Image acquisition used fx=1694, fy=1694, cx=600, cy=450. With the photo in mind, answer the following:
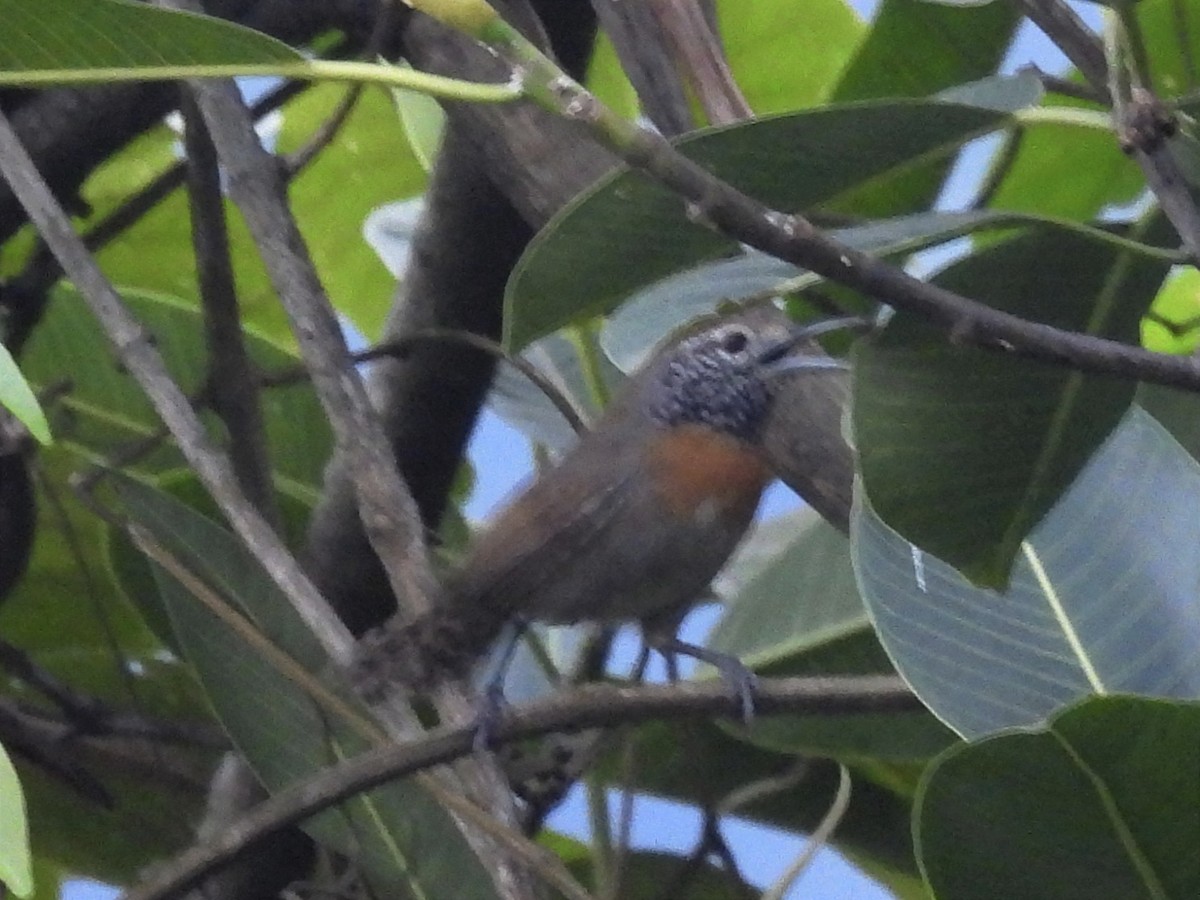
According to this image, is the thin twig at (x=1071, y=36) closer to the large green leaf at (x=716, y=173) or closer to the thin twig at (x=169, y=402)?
the large green leaf at (x=716, y=173)

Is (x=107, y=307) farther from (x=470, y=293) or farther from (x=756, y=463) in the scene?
(x=756, y=463)

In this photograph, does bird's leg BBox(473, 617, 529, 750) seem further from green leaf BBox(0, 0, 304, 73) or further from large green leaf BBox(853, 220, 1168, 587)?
green leaf BBox(0, 0, 304, 73)

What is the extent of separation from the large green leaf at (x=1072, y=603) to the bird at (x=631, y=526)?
23 cm

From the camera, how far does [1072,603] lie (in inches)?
46.9

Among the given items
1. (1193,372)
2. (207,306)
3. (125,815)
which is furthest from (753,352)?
(1193,372)

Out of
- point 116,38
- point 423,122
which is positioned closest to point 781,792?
point 423,122

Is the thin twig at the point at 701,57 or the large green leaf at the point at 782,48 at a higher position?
the large green leaf at the point at 782,48

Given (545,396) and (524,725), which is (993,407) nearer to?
(524,725)

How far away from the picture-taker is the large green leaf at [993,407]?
38.6 inches

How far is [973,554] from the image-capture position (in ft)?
3.46

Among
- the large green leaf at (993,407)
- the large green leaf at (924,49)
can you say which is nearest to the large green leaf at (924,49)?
the large green leaf at (924,49)

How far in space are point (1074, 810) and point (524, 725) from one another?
303 millimetres

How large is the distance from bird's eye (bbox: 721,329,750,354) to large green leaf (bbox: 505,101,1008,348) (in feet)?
2.61

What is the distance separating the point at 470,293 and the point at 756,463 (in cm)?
33
